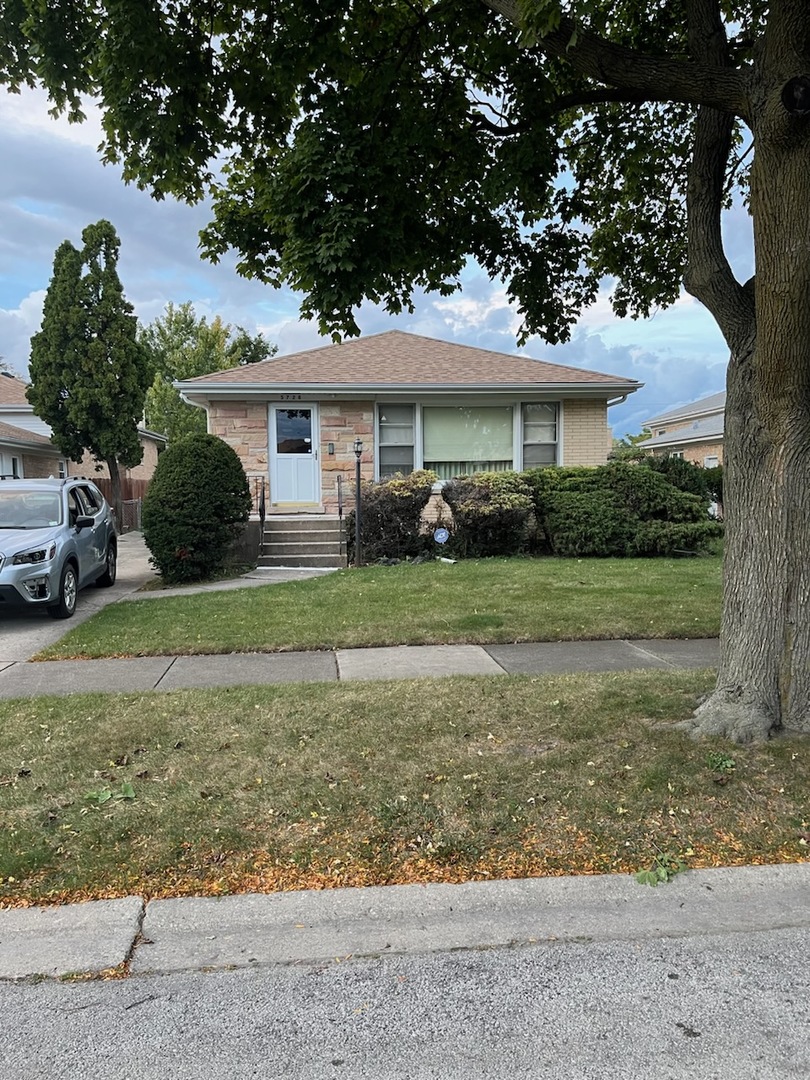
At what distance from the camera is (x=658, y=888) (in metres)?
3.03

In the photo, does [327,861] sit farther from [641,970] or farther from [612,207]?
[612,207]

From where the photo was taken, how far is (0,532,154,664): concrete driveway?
7.14 m

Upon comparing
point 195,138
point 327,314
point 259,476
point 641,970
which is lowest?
point 641,970

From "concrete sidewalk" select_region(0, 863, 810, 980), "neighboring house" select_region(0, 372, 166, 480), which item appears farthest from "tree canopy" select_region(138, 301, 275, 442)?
"concrete sidewalk" select_region(0, 863, 810, 980)

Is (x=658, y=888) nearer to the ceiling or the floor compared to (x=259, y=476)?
nearer to the floor

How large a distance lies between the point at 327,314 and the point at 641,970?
167 inches

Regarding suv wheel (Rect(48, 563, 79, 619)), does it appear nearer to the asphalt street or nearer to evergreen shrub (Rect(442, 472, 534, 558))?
evergreen shrub (Rect(442, 472, 534, 558))

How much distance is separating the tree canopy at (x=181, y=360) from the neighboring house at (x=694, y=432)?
17865mm

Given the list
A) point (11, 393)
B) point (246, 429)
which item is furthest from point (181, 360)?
point (246, 429)

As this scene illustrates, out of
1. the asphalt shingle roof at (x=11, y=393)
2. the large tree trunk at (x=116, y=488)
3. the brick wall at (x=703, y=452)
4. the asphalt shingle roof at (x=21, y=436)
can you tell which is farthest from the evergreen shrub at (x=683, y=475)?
the asphalt shingle roof at (x=11, y=393)

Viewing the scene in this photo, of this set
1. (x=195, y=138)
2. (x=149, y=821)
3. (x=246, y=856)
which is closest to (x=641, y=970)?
(x=246, y=856)

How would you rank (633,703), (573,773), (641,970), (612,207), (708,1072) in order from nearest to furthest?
1. (708,1072)
2. (641,970)
3. (573,773)
4. (633,703)
5. (612,207)

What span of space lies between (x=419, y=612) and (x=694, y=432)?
21.8 meters

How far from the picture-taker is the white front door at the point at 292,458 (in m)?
14.5
